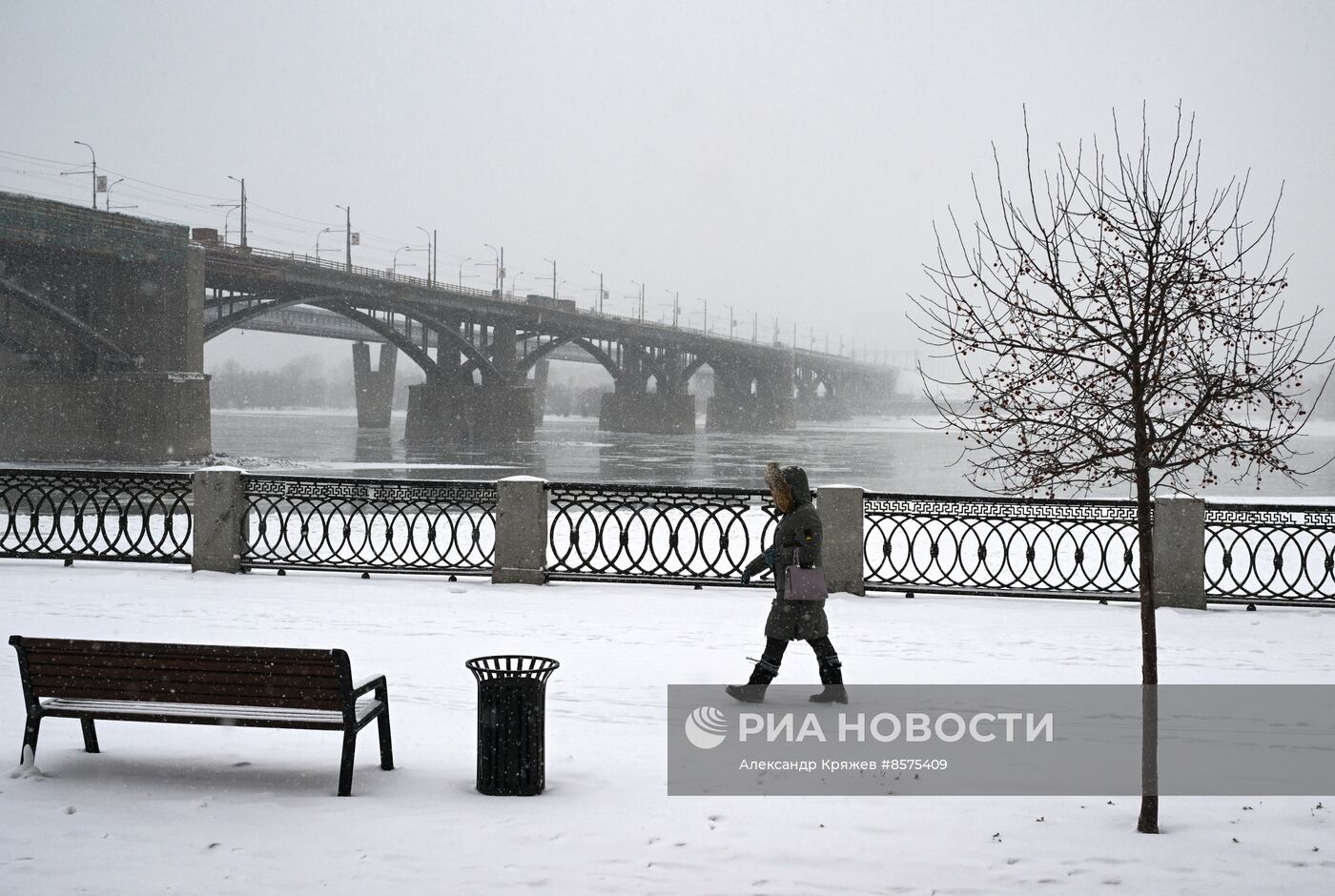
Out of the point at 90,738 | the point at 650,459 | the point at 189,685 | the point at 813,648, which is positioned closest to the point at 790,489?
the point at 813,648

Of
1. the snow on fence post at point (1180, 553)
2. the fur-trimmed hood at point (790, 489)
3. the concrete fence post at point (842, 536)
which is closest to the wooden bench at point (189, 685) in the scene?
the fur-trimmed hood at point (790, 489)

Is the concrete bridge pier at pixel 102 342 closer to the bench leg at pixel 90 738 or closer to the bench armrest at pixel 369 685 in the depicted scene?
the bench leg at pixel 90 738

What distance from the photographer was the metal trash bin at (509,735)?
498 centimetres

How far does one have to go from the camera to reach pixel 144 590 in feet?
36.2

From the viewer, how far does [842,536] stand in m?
11.4

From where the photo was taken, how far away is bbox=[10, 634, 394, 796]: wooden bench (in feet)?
16.0

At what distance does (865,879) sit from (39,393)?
162ft

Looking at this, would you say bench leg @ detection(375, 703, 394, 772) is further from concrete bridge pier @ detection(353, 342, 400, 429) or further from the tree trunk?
concrete bridge pier @ detection(353, 342, 400, 429)

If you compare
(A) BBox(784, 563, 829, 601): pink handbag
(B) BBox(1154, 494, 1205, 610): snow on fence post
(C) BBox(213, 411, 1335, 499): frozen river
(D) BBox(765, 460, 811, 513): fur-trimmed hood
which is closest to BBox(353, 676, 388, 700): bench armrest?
(A) BBox(784, 563, 829, 601): pink handbag

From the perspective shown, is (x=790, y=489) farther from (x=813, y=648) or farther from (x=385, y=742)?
(x=385, y=742)

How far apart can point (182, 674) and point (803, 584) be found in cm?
341

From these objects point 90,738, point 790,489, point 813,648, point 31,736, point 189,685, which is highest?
point 790,489

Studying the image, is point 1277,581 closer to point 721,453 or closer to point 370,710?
point 370,710

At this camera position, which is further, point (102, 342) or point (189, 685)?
point (102, 342)
